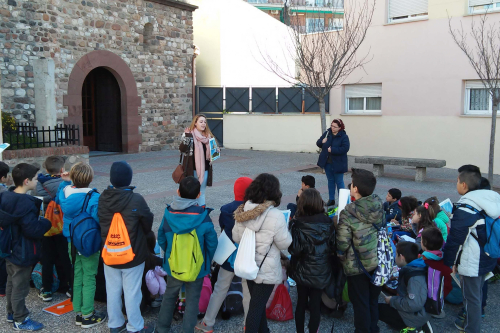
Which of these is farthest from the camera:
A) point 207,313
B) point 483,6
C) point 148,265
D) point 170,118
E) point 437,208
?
point 170,118

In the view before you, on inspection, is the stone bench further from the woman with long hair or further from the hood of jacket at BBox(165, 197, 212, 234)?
the hood of jacket at BBox(165, 197, 212, 234)

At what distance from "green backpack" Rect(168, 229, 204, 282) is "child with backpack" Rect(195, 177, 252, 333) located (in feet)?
1.15

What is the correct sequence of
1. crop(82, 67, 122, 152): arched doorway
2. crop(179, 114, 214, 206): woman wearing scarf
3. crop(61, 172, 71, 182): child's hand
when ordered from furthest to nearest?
crop(82, 67, 122, 152): arched doorway, crop(179, 114, 214, 206): woman wearing scarf, crop(61, 172, 71, 182): child's hand

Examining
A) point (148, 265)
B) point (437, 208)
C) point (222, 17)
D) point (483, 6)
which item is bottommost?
point (148, 265)

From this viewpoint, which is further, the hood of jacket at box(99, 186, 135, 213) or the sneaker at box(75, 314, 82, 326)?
the sneaker at box(75, 314, 82, 326)

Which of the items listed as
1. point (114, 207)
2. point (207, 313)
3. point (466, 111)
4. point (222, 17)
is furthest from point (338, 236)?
point (222, 17)

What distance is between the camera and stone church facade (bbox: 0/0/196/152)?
466 inches

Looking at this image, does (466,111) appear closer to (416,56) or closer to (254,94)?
(416,56)

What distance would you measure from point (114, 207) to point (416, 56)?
38.8 ft

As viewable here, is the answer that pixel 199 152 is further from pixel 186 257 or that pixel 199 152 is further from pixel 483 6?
pixel 483 6

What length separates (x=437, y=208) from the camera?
4.80 metres

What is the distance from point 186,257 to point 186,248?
0.07 meters

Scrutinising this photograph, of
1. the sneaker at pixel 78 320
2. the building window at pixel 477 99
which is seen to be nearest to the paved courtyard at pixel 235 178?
the sneaker at pixel 78 320

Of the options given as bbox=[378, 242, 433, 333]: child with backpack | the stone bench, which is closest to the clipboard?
bbox=[378, 242, 433, 333]: child with backpack
